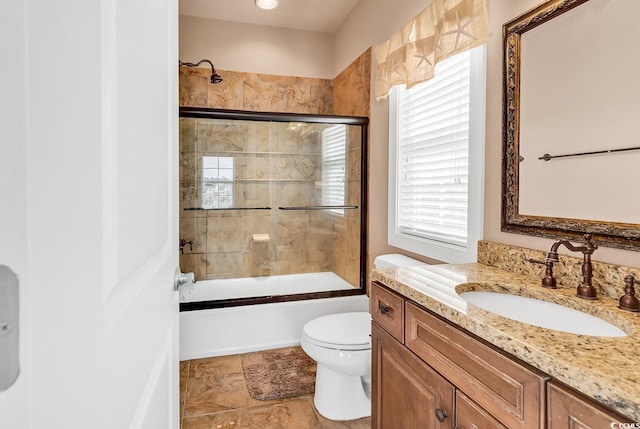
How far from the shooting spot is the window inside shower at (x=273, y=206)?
2.83m

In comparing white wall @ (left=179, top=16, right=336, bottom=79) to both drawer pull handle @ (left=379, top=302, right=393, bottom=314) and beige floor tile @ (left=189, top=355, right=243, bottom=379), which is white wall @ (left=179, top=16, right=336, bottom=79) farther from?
drawer pull handle @ (left=379, top=302, right=393, bottom=314)

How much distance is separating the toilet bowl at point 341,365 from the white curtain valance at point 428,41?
56.2 inches

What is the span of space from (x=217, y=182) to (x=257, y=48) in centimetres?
136

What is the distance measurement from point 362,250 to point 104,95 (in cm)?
254

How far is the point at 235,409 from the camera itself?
1911mm

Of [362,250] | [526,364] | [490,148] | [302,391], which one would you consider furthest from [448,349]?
[362,250]

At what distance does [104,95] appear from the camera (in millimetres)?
406

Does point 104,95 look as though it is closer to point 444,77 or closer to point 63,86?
point 63,86

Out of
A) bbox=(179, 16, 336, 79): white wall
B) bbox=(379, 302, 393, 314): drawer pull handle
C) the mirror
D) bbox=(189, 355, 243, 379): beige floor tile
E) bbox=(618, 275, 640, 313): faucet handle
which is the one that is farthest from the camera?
bbox=(179, 16, 336, 79): white wall

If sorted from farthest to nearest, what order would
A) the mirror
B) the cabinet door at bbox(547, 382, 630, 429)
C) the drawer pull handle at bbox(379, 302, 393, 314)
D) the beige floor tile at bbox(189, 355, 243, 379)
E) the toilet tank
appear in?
the beige floor tile at bbox(189, 355, 243, 379)
the toilet tank
the drawer pull handle at bbox(379, 302, 393, 314)
the mirror
the cabinet door at bbox(547, 382, 630, 429)

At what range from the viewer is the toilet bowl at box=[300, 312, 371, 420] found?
174cm

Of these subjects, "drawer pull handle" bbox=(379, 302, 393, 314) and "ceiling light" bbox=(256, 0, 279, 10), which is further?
"ceiling light" bbox=(256, 0, 279, 10)

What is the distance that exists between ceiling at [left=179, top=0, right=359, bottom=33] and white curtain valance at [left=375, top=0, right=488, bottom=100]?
906mm

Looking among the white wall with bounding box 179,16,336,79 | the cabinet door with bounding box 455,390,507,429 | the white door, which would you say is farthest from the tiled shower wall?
the white door
